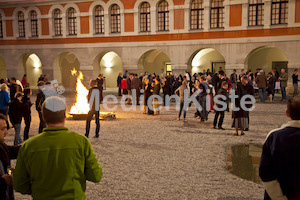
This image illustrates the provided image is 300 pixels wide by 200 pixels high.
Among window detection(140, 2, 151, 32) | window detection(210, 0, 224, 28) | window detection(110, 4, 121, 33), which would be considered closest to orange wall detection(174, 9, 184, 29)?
window detection(210, 0, 224, 28)

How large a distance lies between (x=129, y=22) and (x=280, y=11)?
1185cm

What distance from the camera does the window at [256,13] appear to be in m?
22.8

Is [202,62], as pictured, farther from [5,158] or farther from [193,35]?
[5,158]

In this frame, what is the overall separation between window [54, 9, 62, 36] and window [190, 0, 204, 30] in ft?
40.9

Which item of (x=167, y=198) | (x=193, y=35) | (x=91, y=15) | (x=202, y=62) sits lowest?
(x=167, y=198)

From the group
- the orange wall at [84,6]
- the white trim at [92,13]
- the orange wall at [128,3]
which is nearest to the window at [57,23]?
the orange wall at [84,6]

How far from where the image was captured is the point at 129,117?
14.5 m

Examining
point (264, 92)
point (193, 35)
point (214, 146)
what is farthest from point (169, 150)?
point (193, 35)

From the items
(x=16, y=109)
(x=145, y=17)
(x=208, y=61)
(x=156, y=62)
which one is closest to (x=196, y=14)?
(x=145, y=17)

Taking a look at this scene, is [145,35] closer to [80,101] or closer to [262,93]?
[262,93]

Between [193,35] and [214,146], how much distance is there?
16867 mm

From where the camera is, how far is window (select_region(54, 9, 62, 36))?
95.2 feet

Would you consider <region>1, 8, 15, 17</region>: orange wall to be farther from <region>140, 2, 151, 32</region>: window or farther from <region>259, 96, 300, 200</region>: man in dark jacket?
<region>259, 96, 300, 200</region>: man in dark jacket

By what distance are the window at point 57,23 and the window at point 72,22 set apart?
0.94 meters
